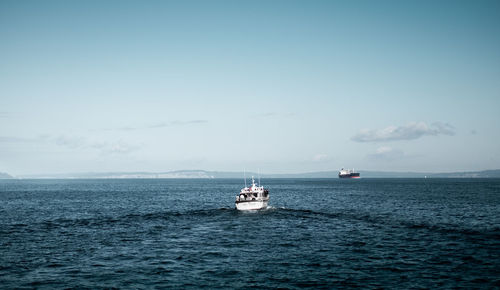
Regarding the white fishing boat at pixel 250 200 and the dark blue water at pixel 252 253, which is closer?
the dark blue water at pixel 252 253

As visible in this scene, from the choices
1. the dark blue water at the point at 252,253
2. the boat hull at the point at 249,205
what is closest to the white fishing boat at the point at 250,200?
the boat hull at the point at 249,205

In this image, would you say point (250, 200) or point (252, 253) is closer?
point (252, 253)

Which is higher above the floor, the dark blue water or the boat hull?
the boat hull

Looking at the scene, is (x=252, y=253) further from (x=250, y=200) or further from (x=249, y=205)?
(x=249, y=205)

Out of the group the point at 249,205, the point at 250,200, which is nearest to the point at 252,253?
the point at 250,200

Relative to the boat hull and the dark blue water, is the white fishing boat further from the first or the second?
the dark blue water

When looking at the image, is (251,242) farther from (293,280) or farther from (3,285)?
(3,285)

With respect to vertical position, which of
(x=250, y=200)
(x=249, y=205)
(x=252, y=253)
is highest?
(x=250, y=200)

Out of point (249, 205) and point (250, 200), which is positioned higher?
point (250, 200)

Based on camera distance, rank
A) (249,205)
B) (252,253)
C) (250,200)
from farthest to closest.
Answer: (249,205) < (250,200) < (252,253)

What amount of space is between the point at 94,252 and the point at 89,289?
12028 mm

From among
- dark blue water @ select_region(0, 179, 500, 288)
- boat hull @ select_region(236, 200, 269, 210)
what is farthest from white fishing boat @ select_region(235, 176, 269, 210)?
dark blue water @ select_region(0, 179, 500, 288)

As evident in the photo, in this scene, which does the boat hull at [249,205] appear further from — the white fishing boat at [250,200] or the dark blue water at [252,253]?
the dark blue water at [252,253]

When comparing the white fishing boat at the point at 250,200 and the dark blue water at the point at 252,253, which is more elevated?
the white fishing boat at the point at 250,200
